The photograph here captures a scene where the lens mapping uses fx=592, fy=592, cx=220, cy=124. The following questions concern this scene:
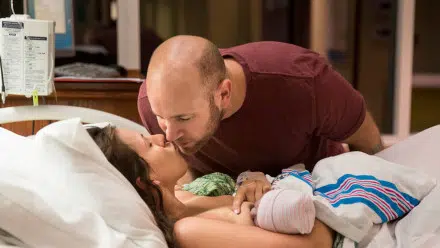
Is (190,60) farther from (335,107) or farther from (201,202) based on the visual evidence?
(335,107)

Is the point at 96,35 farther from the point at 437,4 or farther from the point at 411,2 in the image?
the point at 437,4

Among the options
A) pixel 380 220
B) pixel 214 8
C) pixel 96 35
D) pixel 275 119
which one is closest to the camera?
pixel 380 220

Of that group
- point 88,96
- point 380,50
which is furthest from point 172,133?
point 380,50

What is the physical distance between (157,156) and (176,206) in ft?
0.43

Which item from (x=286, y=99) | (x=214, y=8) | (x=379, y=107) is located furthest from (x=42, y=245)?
(x=379, y=107)

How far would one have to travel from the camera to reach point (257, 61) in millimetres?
1749

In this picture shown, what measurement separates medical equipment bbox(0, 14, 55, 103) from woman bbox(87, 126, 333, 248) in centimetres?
21

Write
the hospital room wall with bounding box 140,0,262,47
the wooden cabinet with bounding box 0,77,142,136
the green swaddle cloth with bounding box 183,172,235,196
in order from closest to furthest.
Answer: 1. the green swaddle cloth with bounding box 183,172,235,196
2. the wooden cabinet with bounding box 0,77,142,136
3. the hospital room wall with bounding box 140,0,262,47

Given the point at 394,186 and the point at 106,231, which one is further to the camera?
the point at 394,186

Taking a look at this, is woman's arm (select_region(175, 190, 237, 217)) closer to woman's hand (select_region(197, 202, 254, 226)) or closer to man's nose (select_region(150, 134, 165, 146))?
woman's hand (select_region(197, 202, 254, 226))

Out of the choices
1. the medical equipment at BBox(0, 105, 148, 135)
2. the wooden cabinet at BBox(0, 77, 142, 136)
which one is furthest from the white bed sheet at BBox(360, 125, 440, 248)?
the wooden cabinet at BBox(0, 77, 142, 136)

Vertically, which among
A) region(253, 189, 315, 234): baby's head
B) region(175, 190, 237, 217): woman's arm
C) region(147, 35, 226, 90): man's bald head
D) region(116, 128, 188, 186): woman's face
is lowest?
region(175, 190, 237, 217): woman's arm

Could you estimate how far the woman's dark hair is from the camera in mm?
1384

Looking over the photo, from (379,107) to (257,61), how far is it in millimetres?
1907
